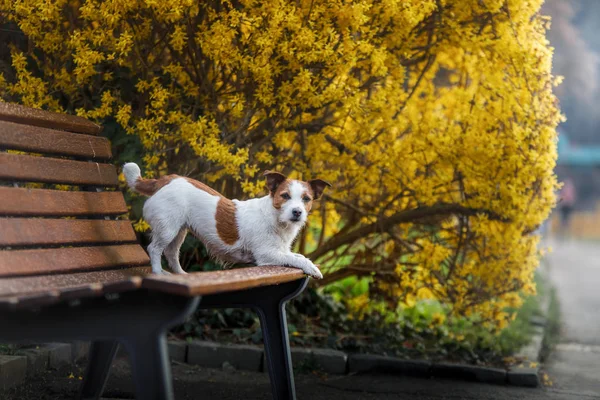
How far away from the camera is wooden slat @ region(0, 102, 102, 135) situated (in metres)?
3.48

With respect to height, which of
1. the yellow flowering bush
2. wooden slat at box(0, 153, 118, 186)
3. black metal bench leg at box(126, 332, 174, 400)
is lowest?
black metal bench leg at box(126, 332, 174, 400)

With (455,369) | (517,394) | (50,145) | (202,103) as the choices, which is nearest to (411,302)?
(455,369)

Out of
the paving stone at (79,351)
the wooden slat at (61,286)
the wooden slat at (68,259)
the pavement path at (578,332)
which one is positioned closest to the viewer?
the wooden slat at (61,286)

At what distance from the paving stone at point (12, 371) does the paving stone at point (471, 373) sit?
2564mm

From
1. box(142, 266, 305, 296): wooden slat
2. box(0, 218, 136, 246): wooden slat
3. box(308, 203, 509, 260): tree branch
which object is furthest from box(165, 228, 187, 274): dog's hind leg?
box(308, 203, 509, 260): tree branch

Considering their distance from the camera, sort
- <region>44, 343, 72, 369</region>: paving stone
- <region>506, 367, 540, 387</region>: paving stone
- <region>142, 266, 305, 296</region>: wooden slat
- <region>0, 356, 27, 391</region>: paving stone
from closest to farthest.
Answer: <region>142, 266, 305, 296</region>: wooden slat, <region>0, 356, 27, 391</region>: paving stone, <region>44, 343, 72, 369</region>: paving stone, <region>506, 367, 540, 387</region>: paving stone

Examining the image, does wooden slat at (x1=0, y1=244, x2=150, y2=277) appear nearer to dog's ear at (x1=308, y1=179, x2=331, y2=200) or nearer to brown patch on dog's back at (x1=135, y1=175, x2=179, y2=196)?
brown patch on dog's back at (x1=135, y1=175, x2=179, y2=196)

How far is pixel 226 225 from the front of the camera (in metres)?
3.57

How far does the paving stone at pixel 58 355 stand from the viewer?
4816mm

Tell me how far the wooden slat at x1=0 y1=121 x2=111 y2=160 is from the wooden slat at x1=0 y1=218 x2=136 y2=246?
0.33 metres

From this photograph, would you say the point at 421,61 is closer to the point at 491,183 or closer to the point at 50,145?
the point at 491,183

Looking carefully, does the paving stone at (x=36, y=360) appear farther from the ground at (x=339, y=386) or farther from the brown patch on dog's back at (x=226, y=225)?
the brown patch on dog's back at (x=226, y=225)

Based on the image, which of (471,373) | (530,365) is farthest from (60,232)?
(530,365)

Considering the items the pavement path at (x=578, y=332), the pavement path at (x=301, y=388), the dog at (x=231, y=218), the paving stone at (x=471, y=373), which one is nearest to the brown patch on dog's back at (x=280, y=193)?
the dog at (x=231, y=218)
